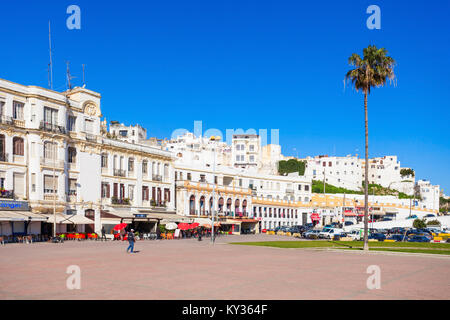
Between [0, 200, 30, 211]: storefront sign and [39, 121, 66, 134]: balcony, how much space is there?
794 cm

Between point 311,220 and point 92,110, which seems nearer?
point 92,110

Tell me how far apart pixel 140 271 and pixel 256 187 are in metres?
73.8

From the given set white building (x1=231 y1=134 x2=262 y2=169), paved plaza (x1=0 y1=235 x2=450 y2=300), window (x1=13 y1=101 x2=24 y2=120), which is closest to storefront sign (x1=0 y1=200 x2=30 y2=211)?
window (x1=13 y1=101 x2=24 y2=120)

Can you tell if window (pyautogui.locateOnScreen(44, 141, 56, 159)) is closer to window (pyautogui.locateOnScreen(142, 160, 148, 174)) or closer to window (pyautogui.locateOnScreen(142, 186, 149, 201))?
window (pyautogui.locateOnScreen(142, 160, 148, 174))

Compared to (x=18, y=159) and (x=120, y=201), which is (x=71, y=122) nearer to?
(x=18, y=159)

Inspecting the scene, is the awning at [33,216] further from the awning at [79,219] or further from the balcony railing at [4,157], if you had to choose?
the balcony railing at [4,157]

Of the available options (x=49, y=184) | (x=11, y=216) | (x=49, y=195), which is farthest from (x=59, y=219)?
(x=11, y=216)

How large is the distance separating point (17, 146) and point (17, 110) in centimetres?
367

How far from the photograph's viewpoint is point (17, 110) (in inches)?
1874

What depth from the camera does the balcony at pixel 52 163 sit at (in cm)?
4875

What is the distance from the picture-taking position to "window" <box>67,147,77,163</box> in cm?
5304

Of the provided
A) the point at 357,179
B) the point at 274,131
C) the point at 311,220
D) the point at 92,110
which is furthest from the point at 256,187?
the point at 357,179
